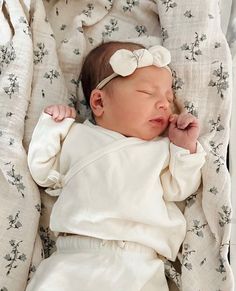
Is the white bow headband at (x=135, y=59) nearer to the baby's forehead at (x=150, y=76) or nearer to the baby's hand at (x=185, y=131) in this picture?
the baby's forehead at (x=150, y=76)

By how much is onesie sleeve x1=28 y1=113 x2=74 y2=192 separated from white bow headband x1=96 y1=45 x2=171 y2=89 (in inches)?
6.9

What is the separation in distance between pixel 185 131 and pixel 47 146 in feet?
1.09

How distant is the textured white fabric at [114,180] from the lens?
1.41m

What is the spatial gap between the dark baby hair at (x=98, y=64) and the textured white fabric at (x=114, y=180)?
14cm

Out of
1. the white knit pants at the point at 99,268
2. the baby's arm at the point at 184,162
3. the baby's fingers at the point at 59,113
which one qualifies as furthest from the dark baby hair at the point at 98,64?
the white knit pants at the point at 99,268

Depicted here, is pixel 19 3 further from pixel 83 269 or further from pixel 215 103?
pixel 83 269

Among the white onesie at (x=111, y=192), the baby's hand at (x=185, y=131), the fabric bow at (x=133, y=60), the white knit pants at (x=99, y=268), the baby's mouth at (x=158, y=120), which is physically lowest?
the white knit pants at (x=99, y=268)

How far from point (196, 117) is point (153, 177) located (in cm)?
23

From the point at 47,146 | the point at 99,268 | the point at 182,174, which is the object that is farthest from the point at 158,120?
the point at 99,268

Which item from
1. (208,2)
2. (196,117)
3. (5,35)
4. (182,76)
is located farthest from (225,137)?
(5,35)

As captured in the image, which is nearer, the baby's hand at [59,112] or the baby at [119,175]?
the baby at [119,175]

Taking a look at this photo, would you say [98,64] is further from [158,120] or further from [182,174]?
[182,174]

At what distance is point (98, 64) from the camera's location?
1604mm

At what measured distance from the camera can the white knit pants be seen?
1356mm
